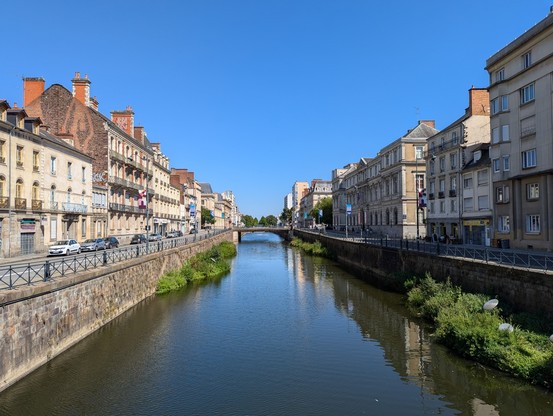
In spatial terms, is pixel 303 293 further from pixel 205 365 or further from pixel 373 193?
pixel 373 193

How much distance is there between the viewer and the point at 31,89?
46.3 meters

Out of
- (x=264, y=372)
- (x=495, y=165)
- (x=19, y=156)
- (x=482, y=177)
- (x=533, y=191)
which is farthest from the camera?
(x=482, y=177)

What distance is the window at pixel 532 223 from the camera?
2872 cm

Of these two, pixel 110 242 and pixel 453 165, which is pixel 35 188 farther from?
pixel 453 165

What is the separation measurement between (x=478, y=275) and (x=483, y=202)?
2101cm

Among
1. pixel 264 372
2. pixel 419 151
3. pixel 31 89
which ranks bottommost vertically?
pixel 264 372

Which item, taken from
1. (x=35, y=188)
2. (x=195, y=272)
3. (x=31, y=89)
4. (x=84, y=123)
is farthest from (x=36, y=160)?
(x=31, y=89)

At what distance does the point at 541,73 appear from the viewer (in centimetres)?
2750

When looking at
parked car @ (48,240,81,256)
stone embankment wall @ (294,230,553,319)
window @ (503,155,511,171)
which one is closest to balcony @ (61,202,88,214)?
parked car @ (48,240,81,256)

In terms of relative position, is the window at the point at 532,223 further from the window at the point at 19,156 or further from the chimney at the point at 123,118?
the chimney at the point at 123,118

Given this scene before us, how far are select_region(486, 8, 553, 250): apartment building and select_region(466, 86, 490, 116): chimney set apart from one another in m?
8.71

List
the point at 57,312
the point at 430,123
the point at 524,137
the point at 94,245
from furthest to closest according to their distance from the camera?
the point at 430,123 → the point at 94,245 → the point at 524,137 → the point at 57,312

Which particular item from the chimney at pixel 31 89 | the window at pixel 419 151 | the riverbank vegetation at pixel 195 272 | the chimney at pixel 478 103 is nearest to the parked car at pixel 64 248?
the riverbank vegetation at pixel 195 272

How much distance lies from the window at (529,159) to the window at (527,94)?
3.45m
